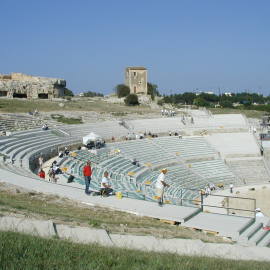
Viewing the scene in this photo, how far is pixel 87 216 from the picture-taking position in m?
10.1

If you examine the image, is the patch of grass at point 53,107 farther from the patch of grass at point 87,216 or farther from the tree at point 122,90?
the patch of grass at point 87,216

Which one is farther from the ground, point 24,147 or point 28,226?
point 28,226

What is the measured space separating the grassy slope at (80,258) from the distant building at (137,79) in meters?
52.6

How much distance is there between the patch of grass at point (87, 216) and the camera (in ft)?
29.9

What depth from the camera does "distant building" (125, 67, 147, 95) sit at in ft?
193

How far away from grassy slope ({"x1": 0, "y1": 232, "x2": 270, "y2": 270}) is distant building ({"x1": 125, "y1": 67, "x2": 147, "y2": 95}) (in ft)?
173

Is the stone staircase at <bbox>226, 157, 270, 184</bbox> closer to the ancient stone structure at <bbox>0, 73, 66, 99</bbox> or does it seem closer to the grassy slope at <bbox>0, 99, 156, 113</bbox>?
the grassy slope at <bbox>0, 99, 156, 113</bbox>

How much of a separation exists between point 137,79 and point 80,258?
54.2 metres

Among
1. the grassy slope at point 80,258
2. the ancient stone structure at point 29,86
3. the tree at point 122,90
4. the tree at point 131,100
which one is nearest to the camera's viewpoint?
the grassy slope at point 80,258

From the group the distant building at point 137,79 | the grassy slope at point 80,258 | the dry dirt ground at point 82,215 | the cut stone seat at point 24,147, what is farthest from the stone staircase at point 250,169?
the distant building at point 137,79

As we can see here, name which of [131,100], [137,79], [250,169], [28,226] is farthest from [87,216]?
[137,79]

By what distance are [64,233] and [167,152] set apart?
23.6m

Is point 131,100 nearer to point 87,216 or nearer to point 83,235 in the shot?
point 87,216

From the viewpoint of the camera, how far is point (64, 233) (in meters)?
7.87
